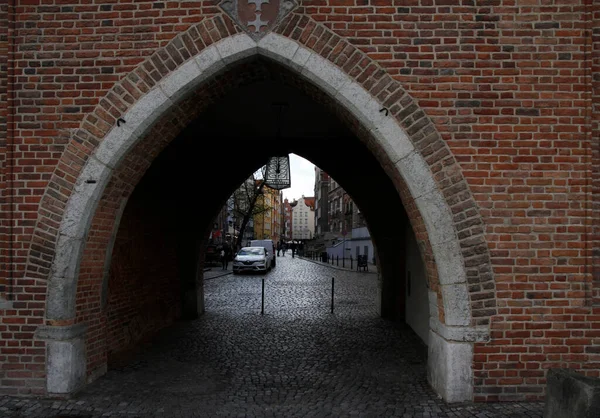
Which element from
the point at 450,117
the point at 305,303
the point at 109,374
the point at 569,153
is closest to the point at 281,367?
the point at 109,374

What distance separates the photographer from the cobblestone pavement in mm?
A: 4867

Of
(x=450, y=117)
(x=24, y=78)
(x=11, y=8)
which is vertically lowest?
(x=450, y=117)

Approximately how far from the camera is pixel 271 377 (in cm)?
605

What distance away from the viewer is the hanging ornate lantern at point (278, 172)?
435 inches

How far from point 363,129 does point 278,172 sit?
591 centimetres

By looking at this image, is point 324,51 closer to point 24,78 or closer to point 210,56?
point 210,56

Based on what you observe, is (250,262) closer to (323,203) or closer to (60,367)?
(60,367)

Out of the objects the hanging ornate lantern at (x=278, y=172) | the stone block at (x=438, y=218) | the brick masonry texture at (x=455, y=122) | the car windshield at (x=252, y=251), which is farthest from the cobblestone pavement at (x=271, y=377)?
the car windshield at (x=252, y=251)

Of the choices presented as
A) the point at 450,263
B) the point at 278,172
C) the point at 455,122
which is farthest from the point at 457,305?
the point at 278,172

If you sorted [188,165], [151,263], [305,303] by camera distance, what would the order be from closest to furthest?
1. [151,263]
2. [188,165]
3. [305,303]

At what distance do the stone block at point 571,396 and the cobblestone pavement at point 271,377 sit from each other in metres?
0.79

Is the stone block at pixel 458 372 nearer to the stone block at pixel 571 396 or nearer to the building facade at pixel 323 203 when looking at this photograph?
the stone block at pixel 571 396

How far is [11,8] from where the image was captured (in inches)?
210

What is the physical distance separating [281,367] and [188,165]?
5023 mm
